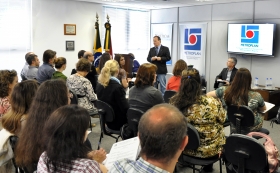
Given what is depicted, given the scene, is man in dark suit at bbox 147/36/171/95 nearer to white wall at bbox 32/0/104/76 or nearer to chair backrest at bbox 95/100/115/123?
white wall at bbox 32/0/104/76

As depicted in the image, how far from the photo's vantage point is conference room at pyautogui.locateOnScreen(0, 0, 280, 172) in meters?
7.04

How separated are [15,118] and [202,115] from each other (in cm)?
162

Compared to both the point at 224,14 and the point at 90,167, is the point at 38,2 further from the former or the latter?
A: the point at 90,167

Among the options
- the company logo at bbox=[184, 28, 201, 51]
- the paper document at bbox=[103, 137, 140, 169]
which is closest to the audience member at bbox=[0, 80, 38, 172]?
the paper document at bbox=[103, 137, 140, 169]

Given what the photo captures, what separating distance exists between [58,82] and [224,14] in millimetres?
6647

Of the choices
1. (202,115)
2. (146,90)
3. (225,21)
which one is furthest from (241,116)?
(225,21)

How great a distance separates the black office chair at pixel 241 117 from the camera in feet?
11.5

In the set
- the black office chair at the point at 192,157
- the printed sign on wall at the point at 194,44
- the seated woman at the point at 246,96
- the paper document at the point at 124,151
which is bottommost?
the black office chair at the point at 192,157

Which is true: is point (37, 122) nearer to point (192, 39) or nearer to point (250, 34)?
point (250, 34)

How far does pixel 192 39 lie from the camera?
9.02 metres

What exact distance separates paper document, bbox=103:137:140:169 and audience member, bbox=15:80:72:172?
1.45 feet

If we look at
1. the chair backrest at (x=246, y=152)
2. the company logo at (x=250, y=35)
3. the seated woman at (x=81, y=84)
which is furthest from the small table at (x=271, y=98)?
the chair backrest at (x=246, y=152)

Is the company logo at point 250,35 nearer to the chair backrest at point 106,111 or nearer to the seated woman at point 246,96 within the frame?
the seated woman at point 246,96

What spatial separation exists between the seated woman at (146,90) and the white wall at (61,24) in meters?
4.55
